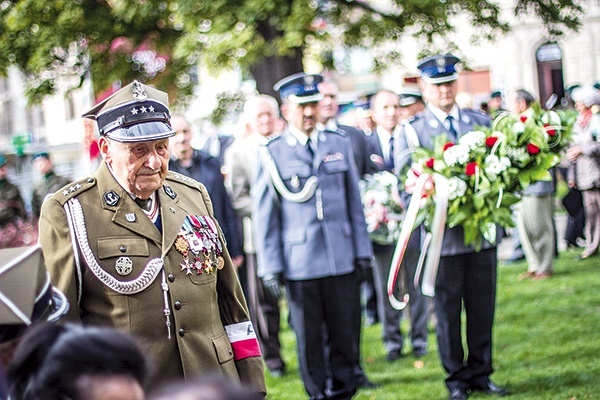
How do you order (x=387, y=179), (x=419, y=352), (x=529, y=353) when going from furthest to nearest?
(x=387, y=179) < (x=419, y=352) < (x=529, y=353)

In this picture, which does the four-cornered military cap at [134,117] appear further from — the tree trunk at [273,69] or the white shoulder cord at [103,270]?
the tree trunk at [273,69]

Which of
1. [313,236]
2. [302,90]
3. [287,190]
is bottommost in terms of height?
[313,236]

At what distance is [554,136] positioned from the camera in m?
7.61

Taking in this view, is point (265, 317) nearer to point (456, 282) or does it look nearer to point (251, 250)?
point (251, 250)

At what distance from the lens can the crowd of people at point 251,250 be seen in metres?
4.09

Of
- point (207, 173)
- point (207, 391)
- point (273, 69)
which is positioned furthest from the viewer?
point (273, 69)

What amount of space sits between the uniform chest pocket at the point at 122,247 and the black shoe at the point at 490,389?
382 cm

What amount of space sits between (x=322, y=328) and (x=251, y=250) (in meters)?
2.58

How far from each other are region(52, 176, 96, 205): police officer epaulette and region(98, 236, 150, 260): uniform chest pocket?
23 cm

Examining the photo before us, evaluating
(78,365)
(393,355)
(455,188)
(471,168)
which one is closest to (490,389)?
(455,188)

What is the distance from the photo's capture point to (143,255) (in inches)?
169

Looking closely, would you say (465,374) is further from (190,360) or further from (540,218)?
(540,218)

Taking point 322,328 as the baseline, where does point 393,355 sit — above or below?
below

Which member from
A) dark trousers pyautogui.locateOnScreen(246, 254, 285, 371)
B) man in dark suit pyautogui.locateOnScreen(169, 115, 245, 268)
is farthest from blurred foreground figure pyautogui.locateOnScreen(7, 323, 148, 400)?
A: dark trousers pyautogui.locateOnScreen(246, 254, 285, 371)
